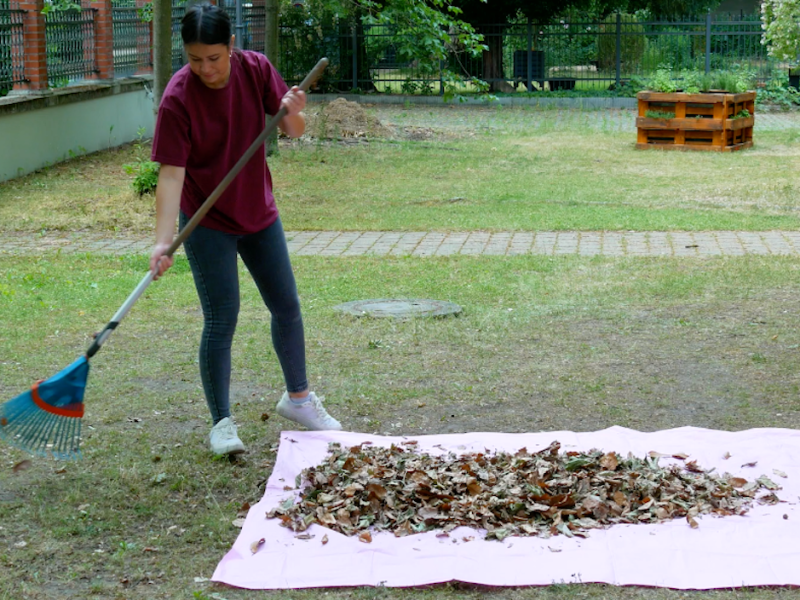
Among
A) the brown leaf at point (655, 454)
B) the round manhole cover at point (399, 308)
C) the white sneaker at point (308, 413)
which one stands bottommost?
the brown leaf at point (655, 454)

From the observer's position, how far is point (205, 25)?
3771 millimetres

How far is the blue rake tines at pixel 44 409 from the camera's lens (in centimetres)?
383

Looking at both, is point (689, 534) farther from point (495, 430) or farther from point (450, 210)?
point (450, 210)

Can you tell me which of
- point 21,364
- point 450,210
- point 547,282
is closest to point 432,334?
point 547,282

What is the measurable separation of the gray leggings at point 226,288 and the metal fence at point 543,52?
22.1 metres

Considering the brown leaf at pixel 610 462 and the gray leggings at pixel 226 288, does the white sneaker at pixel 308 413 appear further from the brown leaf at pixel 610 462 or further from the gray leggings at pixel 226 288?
the brown leaf at pixel 610 462

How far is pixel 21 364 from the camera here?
5867mm

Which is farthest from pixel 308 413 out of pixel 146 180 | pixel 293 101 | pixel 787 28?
pixel 146 180

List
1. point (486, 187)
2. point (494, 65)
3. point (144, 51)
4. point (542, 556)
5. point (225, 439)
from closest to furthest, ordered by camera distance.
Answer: point (542, 556) → point (225, 439) → point (486, 187) → point (144, 51) → point (494, 65)

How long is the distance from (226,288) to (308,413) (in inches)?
29.6

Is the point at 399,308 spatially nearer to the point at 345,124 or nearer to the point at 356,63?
the point at 345,124

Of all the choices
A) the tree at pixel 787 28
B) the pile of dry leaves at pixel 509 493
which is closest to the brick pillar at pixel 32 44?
the tree at pixel 787 28

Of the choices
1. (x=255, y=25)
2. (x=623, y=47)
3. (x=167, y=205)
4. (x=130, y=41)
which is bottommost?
(x=167, y=205)

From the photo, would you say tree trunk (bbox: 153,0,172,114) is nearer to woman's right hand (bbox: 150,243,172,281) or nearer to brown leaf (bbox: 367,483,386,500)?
woman's right hand (bbox: 150,243,172,281)
